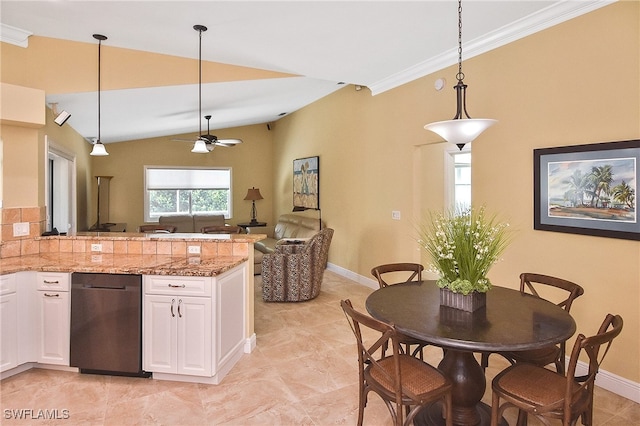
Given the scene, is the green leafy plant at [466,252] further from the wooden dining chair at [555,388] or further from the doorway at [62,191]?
the doorway at [62,191]

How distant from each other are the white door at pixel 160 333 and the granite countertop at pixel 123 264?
227 millimetres

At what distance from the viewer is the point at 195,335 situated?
279 cm

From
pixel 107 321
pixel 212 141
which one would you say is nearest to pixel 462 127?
pixel 107 321

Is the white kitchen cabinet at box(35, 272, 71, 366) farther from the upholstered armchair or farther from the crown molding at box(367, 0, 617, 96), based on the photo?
the crown molding at box(367, 0, 617, 96)

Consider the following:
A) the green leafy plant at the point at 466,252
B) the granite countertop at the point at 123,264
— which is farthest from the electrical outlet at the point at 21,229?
the green leafy plant at the point at 466,252

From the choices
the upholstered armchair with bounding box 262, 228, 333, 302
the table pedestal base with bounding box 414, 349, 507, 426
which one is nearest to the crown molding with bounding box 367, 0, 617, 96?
the upholstered armchair with bounding box 262, 228, 333, 302

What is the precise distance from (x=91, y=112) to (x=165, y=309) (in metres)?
3.37

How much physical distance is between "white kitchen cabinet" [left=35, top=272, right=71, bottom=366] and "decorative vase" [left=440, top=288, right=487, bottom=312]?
2790 mm

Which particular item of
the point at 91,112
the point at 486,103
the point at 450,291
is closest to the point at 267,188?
the point at 91,112

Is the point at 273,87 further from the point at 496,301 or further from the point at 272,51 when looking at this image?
the point at 496,301

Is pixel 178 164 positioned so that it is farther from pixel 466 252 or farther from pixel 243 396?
pixel 466 252

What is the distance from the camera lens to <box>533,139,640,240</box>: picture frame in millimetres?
2631

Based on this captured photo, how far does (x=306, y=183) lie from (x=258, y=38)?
4184mm

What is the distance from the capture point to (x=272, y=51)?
3.93m
